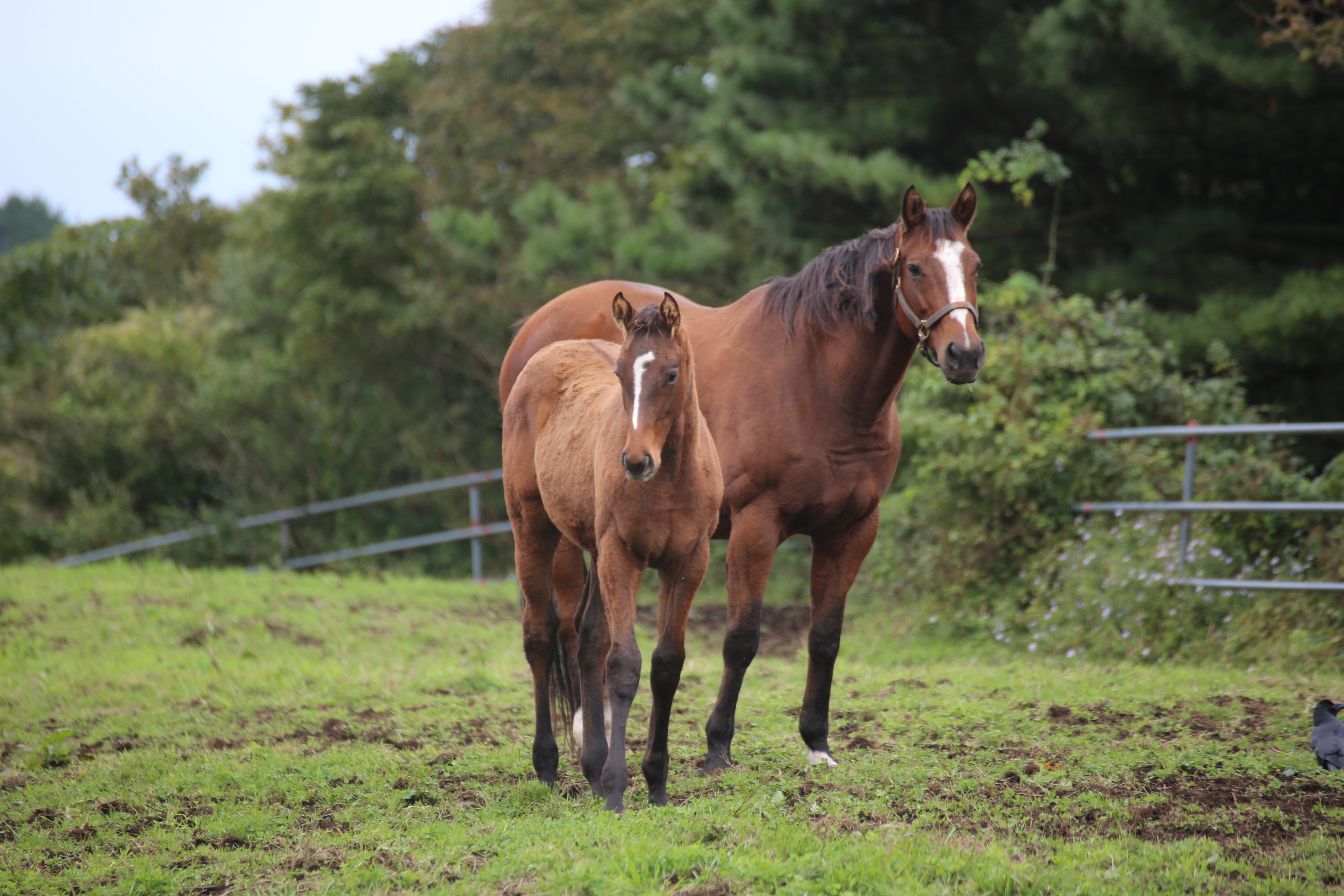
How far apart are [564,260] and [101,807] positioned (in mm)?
9371

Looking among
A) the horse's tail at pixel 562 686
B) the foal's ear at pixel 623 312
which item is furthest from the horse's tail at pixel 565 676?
the foal's ear at pixel 623 312

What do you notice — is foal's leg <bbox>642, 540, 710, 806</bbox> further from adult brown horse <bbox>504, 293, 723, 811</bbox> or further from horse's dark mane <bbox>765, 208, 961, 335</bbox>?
horse's dark mane <bbox>765, 208, 961, 335</bbox>

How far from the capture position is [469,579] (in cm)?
1245

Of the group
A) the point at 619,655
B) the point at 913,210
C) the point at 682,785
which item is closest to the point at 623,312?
the point at 619,655

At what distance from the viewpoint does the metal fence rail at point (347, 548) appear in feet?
40.0

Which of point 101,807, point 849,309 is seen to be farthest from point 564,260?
point 101,807

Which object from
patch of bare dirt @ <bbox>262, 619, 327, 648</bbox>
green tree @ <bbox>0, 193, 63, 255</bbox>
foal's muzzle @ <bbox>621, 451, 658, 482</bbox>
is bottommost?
patch of bare dirt @ <bbox>262, 619, 327, 648</bbox>

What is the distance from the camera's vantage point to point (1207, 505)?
718cm

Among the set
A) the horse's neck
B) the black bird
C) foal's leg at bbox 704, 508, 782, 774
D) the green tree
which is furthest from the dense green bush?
the green tree

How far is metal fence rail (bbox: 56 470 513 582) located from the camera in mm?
12203

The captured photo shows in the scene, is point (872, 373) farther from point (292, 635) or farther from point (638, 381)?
point (292, 635)

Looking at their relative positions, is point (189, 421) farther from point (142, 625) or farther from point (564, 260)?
point (142, 625)

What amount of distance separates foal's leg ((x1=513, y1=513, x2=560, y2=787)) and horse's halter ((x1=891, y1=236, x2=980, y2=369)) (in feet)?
6.07

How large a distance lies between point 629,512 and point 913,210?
191cm
